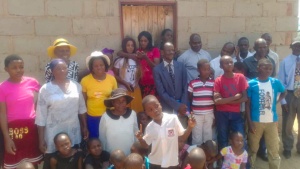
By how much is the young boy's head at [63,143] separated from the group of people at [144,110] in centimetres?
1

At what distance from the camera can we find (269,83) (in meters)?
4.10

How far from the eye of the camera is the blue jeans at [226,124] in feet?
13.6

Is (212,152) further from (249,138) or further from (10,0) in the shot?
(10,0)

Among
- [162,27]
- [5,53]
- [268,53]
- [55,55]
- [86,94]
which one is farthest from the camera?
[162,27]

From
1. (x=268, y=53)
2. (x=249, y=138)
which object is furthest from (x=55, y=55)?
(x=268, y=53)

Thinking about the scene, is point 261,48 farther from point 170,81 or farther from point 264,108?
point 170,81

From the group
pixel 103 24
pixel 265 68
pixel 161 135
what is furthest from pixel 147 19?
pixel 161 135

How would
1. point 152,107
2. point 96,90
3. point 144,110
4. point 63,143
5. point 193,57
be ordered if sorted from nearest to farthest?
point 152,107
point 63,143
point 96,90
point 144,110
point 193,57

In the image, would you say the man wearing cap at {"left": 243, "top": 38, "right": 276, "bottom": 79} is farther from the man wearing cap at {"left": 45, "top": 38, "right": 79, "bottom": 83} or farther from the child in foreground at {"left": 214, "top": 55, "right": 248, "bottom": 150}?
the man wearing cap at {"left": 45, "top": 38, "right": 79, "bottom": 83}

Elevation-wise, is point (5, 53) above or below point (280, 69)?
above

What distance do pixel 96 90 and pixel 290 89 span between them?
3.02 meters

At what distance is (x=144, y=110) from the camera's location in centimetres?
412

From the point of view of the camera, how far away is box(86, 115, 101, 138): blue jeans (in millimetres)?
3936

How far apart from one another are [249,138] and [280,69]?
4.70 ft
